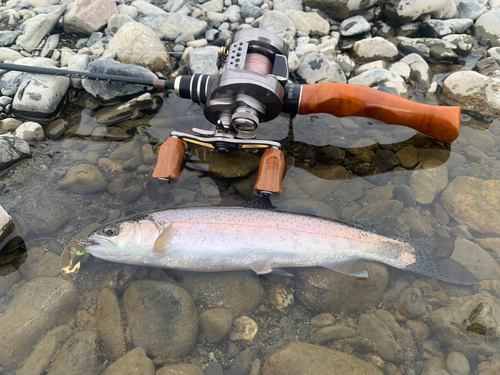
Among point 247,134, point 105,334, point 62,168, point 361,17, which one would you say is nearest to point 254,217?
point 247,134

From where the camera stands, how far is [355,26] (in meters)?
6.16

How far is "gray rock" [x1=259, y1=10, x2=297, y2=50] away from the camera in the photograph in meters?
5.98

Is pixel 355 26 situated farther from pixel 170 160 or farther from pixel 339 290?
pixel 339 290

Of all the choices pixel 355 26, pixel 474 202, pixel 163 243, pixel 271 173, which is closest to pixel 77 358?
pixel 163 243

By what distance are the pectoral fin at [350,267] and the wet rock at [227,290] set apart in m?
0.93

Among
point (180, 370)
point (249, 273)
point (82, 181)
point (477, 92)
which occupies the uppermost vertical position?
point (477, 92)

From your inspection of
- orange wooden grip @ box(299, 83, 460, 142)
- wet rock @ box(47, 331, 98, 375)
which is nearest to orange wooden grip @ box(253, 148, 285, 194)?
orange wooden grip @ box(299, 83, 460, 142)

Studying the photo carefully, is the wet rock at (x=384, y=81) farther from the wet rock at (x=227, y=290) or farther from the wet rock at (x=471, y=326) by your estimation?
the wet rock at (x=227, y=290)

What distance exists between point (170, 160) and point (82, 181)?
1.41m

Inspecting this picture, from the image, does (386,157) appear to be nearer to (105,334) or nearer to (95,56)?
(105,334)

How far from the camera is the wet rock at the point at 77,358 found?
9.52ft

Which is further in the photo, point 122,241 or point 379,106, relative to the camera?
point 379,106

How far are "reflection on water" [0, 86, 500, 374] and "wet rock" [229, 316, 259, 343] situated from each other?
2cm

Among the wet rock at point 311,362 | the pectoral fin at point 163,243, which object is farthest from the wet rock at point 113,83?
the wet rock at point 311,362
